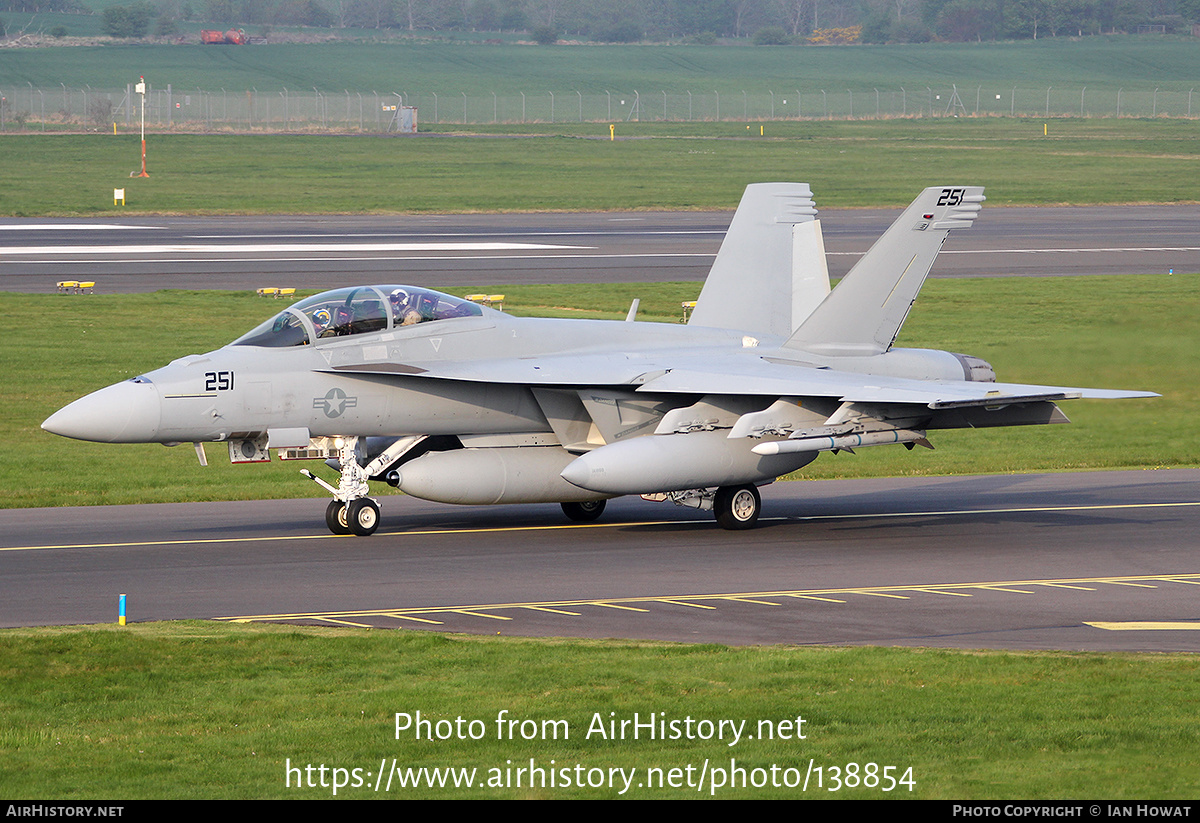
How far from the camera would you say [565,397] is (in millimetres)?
22219

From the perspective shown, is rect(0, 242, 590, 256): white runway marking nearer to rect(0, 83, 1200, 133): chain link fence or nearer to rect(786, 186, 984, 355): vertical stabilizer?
rect(786, 186, 984, 355): vertical stabilizer

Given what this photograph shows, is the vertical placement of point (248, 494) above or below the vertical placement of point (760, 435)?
below

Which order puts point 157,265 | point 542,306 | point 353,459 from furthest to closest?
point 157,265 → point 542,306 → point 353,459

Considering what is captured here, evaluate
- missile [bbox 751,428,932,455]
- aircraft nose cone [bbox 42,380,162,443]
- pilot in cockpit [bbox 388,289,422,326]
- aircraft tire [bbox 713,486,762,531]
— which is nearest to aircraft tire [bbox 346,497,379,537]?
pilot in cockpit [bbox 388,289,422,326]

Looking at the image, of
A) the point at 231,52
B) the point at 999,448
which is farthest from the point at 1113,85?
the point at 999,448

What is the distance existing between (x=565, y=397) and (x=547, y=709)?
10.2 metres

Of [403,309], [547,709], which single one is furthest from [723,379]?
[547,709]

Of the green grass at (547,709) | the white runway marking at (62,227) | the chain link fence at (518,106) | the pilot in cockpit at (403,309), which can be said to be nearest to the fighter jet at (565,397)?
the pilot in cockpit at (403,309)

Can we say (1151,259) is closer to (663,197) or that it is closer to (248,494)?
(663,197)

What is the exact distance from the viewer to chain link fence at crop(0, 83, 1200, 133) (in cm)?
12000

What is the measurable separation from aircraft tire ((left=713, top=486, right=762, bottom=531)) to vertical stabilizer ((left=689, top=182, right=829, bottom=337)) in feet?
14.1

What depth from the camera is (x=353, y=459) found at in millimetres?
21203

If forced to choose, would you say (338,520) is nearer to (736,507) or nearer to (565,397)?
(565,397)

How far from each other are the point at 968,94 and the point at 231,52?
79.5m
